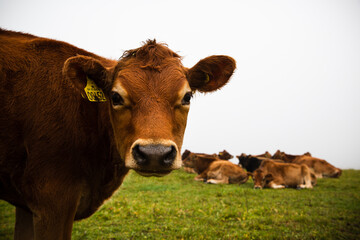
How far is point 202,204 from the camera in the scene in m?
8.82

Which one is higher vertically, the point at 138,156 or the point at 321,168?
the point at 138,156

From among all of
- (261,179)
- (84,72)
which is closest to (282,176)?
(261,179)

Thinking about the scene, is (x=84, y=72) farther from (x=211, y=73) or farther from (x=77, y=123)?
(x=211, y=73)

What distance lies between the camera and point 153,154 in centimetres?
221

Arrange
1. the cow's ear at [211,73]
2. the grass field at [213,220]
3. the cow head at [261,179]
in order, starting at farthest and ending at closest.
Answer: the cow head at [261,179] → the grass field at [213,220] → the cow's ear at [211,73]

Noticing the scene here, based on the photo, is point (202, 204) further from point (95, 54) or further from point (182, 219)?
point (95, 54)

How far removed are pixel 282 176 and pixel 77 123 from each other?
49.7 ft

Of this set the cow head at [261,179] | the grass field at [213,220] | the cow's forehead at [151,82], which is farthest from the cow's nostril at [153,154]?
the cow head at [261,179]

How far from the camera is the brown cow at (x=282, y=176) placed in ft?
47.8

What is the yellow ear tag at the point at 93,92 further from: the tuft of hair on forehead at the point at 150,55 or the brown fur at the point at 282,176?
the brown fur at the point at 282,176

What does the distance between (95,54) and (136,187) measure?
1001cm

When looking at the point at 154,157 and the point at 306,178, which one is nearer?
the point at 154,157

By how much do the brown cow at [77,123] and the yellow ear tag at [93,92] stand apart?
0.01 metres

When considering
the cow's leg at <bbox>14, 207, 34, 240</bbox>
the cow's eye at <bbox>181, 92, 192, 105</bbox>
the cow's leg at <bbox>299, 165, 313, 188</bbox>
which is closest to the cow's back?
the cow's leg at <bbox>14, 207, 34, 240</bbox>
